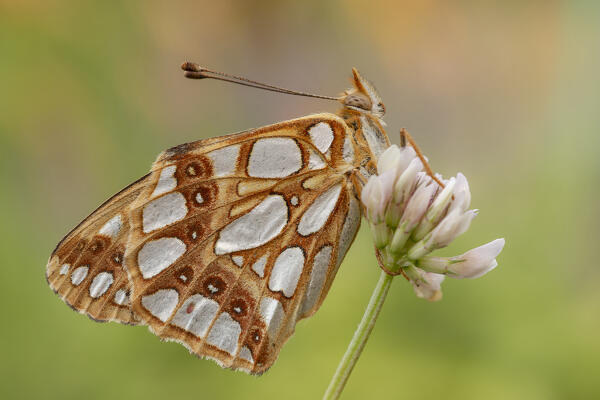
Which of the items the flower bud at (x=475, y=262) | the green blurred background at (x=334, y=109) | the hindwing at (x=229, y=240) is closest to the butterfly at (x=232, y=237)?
the hindwing at (x=229, y=240)

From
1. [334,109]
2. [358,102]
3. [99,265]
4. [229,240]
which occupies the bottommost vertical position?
[99,265]

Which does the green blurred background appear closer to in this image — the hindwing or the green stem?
the hindwing

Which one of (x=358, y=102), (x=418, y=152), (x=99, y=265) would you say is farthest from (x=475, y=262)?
(x=99, y=265)

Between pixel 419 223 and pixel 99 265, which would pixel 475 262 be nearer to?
pixel 419 223

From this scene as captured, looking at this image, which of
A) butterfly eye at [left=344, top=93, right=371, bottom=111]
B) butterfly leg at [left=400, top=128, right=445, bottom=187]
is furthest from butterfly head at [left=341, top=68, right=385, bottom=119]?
butterfly leg at [left=400, top=128, right=445, bottom=187]

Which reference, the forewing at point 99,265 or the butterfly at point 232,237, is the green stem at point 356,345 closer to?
the butterfly at point 232,237

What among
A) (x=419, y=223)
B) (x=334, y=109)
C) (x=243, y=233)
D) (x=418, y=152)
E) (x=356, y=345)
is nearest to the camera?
(x=356, y=345)
